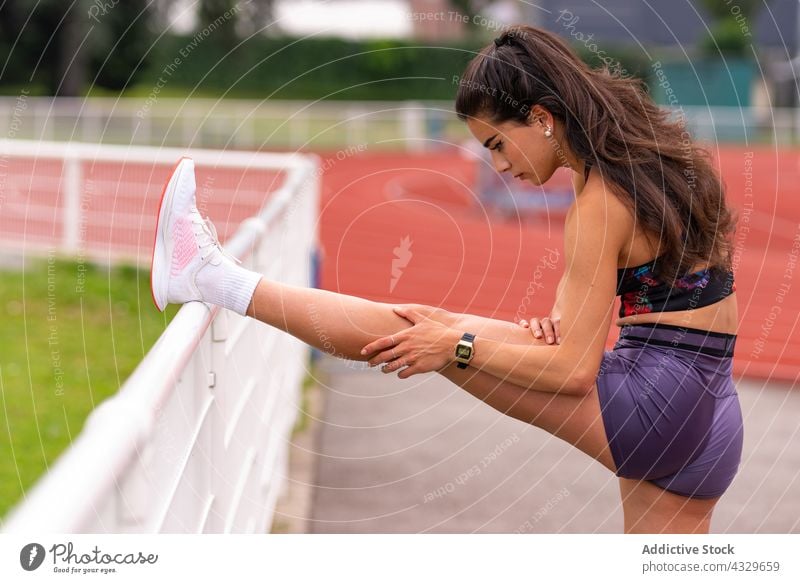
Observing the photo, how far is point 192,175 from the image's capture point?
115 inches

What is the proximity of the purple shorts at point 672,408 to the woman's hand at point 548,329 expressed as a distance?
148mm

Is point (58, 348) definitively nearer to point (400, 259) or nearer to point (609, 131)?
point (400, 259)

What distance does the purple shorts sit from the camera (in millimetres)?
2721

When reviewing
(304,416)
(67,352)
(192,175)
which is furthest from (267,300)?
(67,352)

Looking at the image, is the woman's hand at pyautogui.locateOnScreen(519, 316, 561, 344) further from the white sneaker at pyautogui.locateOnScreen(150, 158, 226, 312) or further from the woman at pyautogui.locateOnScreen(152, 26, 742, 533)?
the white sneaker at pyautogui.locateOnScreen(150, 158, 226, 312)

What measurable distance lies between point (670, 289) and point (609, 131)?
0.40 m

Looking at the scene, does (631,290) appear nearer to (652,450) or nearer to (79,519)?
(652,450)

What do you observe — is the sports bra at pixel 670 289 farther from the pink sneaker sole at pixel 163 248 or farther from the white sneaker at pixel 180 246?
the pink sneaker sole at pixel 163 248

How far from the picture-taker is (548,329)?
281 cm

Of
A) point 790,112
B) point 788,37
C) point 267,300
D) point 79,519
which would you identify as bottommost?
point 79,519

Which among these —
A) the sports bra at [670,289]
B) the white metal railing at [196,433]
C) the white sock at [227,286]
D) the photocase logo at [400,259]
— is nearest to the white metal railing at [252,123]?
the photocase logo at [400,259]

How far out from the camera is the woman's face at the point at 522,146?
2.73 metres
